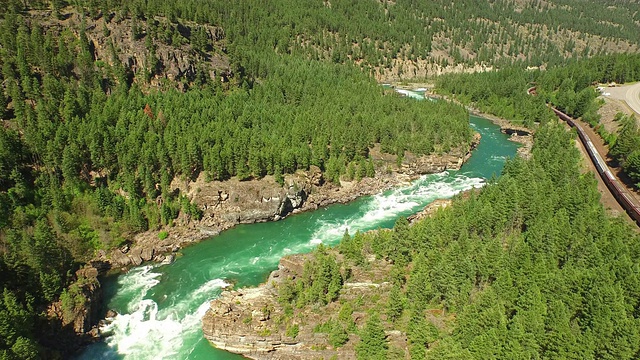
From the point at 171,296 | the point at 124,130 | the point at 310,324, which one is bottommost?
the point at 171,296

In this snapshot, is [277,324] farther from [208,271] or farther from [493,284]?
[493,284]

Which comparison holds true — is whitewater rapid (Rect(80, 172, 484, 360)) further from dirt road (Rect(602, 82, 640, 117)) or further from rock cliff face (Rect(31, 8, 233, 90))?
dirt road (Rect(602, 82, 640, 117))

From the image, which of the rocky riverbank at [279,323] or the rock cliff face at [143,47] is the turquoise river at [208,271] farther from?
the rock cliff face at [143,47]

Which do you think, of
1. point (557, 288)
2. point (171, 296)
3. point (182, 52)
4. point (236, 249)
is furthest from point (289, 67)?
point (557, 288)

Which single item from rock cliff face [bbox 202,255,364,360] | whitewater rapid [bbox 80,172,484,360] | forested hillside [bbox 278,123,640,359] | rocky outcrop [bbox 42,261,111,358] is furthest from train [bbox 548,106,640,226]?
rocky outcrop [bbox 42,261,111,358]

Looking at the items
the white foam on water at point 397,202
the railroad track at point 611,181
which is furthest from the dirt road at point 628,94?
the white foam on water at point 397,202

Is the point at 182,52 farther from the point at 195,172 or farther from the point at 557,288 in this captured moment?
the point at 557,288
